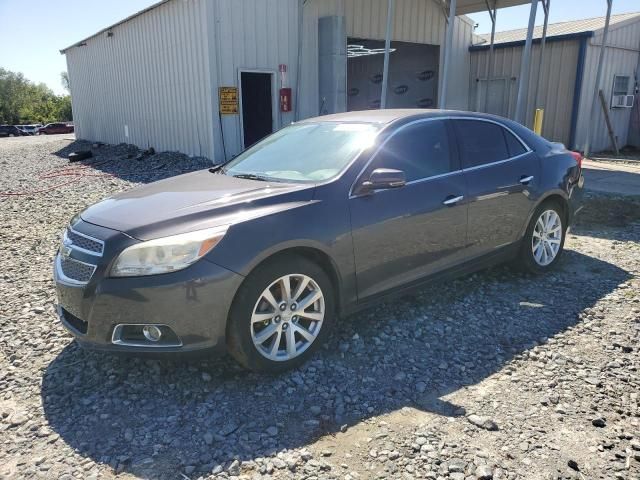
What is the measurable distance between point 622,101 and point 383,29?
7931 millimetres

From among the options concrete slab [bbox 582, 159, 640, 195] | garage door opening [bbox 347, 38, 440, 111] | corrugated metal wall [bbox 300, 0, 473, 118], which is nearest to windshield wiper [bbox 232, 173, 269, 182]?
concrete slab [bbox 582, 159, 640, 195]

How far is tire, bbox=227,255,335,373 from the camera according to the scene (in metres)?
2.95

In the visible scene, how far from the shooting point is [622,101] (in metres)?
15.9

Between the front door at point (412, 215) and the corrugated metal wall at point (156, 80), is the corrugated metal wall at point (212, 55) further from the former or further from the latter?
the front door at point (412, 215)

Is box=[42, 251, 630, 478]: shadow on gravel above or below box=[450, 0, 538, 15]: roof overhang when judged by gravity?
below

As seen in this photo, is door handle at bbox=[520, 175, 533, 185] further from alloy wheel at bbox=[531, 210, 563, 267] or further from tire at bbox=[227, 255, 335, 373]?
tire at bbox=[227, 255, 335, 373]

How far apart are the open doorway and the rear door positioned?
29.7 ft

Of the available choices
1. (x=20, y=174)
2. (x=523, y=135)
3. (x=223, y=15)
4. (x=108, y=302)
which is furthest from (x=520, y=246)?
(x=20, y=174)

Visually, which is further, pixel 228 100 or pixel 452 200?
pixel 228 100

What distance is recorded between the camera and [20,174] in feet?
44.1


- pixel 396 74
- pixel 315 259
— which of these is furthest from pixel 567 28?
pixel 315 259

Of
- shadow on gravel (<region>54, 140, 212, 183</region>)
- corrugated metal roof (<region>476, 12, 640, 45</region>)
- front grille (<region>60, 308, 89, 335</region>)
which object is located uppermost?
corrugated metal roof (<region>476, 12, 640, 45</region>)

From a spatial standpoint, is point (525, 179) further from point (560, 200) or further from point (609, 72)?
point (609, 72)

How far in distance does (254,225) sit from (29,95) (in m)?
78.1
